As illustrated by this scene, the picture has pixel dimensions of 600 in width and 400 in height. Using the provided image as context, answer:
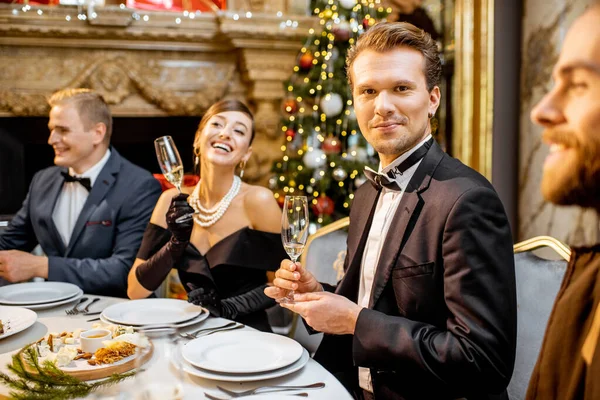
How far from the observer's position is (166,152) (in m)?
1.63

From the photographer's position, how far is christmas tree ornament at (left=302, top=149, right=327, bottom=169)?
4.12 meters

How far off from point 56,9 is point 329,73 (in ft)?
7.11

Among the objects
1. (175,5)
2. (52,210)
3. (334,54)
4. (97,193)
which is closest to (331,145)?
(334,54)

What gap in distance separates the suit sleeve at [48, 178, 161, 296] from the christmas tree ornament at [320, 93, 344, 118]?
73.0 inches

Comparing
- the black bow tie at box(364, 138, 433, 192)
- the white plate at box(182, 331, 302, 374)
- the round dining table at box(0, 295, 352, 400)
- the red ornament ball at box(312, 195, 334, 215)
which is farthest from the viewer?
the red ornament ball at box(312, 195, 334, 215)

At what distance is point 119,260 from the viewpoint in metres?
2.33

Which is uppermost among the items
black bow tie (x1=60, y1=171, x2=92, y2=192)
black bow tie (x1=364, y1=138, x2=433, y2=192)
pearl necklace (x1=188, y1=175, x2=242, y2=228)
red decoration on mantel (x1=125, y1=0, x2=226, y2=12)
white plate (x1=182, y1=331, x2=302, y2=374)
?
red decoration on mantel (x1=125, y1=0, x2=226, y2=12)

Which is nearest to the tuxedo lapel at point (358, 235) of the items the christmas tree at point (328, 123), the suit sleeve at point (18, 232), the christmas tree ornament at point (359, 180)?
the suit sleeve at point (18, 232)

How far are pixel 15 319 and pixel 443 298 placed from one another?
1.12 m

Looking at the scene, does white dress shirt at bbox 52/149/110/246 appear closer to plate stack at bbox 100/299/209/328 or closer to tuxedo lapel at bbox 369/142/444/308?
plate stack at bbox 100/299/209/328

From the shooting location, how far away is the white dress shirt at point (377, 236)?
4.70ft

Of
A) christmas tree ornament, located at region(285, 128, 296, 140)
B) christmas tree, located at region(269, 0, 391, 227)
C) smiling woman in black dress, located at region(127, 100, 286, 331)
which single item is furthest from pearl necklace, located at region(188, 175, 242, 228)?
christmas tree ornament, located at region(285, 128, 296, 140)

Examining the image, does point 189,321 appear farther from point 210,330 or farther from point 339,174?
point 339,174

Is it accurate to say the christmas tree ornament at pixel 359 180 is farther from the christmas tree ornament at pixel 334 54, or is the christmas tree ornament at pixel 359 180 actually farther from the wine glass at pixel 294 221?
the wine glass at pixel 294 221
